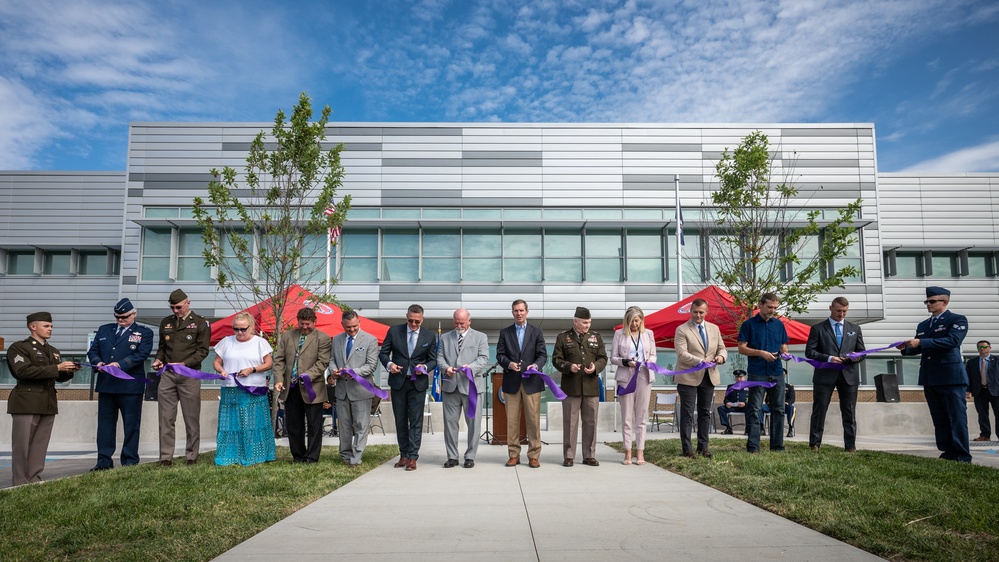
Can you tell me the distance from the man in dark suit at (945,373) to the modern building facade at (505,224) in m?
18.2

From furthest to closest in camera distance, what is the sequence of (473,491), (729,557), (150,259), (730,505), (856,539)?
(150,259), (473,491), (730,505), (856,539), (729,557)

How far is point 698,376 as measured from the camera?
9.40m

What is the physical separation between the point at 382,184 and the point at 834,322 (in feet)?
73.3

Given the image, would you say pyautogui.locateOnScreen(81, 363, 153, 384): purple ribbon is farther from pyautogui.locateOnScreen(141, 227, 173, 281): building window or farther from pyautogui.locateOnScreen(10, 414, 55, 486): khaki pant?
pyautogui.locateOnScreen(141, 227, 173, 281): building window

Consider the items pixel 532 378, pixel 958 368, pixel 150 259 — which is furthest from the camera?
pixel 150 259

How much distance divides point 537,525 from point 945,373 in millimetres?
6192

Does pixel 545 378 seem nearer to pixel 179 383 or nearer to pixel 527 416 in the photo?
pixel 527 416

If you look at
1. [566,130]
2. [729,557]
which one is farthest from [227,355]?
[566,130]

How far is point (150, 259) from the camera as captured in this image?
2873 cm

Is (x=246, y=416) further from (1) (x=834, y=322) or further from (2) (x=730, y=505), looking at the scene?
(1) (x=834, y=322)

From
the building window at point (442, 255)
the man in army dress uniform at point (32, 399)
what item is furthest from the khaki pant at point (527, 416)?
the building window at point (442, 255)

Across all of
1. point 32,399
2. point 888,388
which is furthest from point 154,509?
point 888,388

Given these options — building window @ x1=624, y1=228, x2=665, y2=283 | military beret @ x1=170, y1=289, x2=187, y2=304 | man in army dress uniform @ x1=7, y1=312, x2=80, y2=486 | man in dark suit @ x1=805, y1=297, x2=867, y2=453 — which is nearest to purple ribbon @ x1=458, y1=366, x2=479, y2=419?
military beret @ x1=170, y1=289, x2=187, y2=304

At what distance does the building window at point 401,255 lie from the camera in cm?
2850
